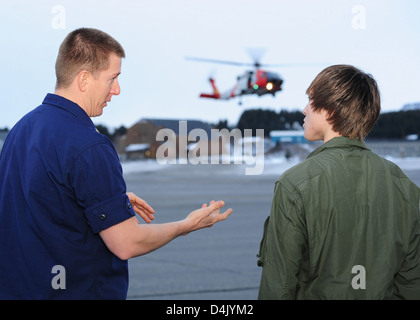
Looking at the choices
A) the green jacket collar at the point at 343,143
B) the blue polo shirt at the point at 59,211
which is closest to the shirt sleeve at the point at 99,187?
the blue polo shirt at the point at 59,211

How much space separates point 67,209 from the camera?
7.45ft

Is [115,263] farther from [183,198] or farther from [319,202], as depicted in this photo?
[183,198]

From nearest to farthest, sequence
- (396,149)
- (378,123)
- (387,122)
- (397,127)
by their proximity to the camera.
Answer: (396,149) → (378,123) → (397,127) → (387,122)

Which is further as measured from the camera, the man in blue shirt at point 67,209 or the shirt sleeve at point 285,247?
the shirt sleeve at point 285,247

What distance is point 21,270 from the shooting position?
2289 millimetres

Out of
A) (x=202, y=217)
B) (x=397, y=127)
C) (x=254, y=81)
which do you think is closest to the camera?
(x=202, y=217)

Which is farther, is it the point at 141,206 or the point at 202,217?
the point at 141,206

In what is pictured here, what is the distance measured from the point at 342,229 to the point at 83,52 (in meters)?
1.33

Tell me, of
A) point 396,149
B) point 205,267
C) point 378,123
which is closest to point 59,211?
point 205,267

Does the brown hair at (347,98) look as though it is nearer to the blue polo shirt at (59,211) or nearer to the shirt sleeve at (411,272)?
the shirt sleeve at (411,272)

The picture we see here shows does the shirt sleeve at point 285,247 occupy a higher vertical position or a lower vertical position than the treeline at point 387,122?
higher

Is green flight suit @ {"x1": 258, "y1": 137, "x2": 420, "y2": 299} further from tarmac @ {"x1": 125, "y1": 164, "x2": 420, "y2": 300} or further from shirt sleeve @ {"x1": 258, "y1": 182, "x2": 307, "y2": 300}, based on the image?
tarmac @ {"x1": 125, "y1": 164, "x2": 420, "y2": 300}

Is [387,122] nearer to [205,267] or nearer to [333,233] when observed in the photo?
[205,267]

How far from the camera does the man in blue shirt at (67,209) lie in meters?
2.23
